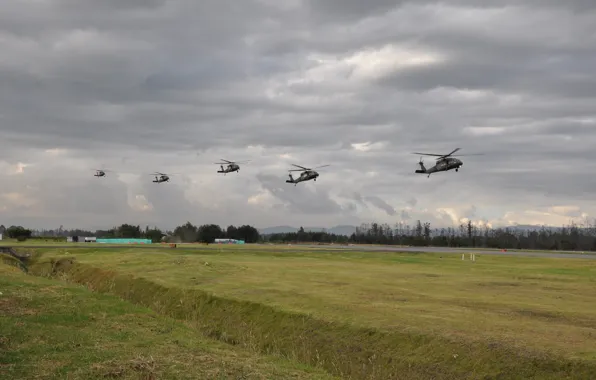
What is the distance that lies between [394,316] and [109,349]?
1440 centimetres

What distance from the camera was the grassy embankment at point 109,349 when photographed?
1567 centimetres

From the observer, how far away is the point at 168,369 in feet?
52.7

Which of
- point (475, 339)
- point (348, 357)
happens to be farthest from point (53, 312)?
point (475, 339)

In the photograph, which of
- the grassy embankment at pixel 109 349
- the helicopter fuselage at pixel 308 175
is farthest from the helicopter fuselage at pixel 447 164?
→ the grassy embankment at pixel 109 349

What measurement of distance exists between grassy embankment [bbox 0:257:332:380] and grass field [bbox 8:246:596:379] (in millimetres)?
4651

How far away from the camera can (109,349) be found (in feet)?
60.4

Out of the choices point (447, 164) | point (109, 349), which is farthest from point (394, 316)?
point (447, 164)

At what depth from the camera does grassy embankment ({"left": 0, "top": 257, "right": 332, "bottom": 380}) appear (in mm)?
15672

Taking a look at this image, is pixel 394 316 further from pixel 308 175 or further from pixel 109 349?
pixel 308 175

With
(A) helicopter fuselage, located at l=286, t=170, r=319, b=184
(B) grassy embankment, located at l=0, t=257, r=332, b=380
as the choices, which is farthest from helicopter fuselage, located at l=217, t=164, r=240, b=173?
(B) grassy embankment, located at l=0, t=257, r=332, b=380

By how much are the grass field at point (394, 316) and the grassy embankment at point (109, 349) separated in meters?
4.65

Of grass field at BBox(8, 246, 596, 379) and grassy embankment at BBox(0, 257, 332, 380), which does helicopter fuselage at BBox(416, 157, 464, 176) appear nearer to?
grass field at BBox(8, 246, 596, 379)

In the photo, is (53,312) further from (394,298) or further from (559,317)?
(559,317)

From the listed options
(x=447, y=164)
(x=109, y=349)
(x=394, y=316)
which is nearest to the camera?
(x=109, y=349)
